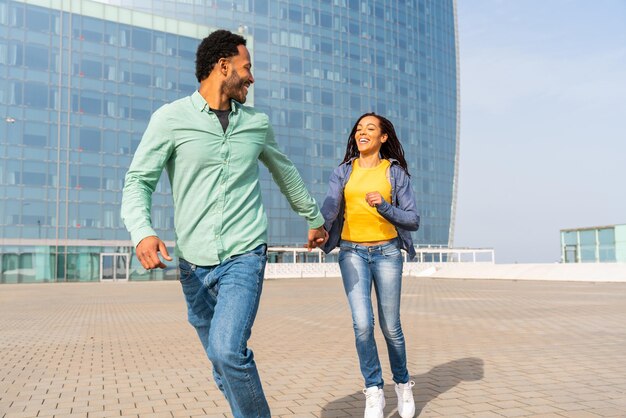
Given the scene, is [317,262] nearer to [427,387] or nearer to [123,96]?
[123,96]

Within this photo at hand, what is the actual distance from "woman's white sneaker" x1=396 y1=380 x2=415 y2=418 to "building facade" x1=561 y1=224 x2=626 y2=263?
41562mm

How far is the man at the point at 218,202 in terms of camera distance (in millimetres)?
2695

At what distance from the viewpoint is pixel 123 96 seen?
4741 centimetres

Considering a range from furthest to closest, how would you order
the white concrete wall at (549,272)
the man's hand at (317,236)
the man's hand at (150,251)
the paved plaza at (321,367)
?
the white concrete wall at (549,272) < the paved plaza at (321,367) < the man's hand at (317,236) < the man's hand at (150,251)

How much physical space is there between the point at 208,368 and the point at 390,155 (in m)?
3.29

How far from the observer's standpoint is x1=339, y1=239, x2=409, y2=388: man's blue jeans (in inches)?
162

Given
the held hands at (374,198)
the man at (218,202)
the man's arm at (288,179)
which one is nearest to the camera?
the man at (218,202)

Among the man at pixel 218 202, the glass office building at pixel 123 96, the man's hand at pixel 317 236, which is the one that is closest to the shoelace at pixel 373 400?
the man's hand at pixel 317 236

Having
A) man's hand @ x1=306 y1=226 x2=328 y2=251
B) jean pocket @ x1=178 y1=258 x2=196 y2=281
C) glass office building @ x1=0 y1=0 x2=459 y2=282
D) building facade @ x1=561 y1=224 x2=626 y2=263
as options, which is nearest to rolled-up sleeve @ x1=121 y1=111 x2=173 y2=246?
jean pocket @ x1=178 y1=258 x2=196 y2=281

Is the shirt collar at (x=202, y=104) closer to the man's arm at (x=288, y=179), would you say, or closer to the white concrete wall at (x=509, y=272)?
the man's arm at (x=288, y=179)

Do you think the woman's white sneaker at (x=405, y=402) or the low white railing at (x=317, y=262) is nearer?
the woman's white sneaker at (x=405, y=402)

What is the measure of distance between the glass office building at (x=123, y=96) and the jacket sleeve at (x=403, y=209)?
42.3 m

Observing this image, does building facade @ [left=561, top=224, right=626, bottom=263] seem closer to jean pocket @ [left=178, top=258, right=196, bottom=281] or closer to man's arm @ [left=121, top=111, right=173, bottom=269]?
jean pocket @ [left=178, top=258, right=196, bottom=281]

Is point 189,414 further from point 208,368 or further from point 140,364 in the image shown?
point 140,364
